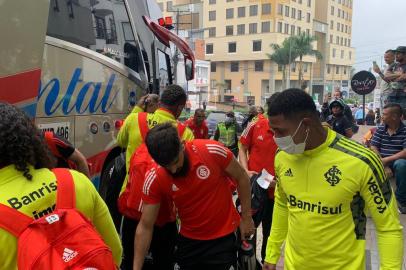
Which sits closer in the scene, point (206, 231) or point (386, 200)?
point (386, 200)

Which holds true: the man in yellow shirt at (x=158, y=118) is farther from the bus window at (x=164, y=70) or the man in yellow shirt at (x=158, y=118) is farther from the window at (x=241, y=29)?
the window at (x=241, y=29)

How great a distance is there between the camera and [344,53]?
93.9 metres

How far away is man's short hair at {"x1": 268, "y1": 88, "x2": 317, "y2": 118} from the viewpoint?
2.21 meters

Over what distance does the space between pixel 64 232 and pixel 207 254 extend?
1503 mm

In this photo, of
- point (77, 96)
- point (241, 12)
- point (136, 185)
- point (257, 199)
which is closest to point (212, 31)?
point (241, 12)

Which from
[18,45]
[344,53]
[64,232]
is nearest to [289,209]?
[64,232]

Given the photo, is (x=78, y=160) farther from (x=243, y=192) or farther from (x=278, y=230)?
(x=278, y=230)

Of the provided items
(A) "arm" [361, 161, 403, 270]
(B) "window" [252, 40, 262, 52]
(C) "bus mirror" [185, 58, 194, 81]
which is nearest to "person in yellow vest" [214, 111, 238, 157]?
(C) "bus mirror" [185, 58, 194, 81]

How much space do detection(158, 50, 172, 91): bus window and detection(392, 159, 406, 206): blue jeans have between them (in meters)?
3.62

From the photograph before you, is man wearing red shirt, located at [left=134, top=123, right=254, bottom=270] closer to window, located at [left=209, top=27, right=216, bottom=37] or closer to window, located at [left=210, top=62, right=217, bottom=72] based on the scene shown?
window, located at [left=209, top=27, right=216, bottom=37]

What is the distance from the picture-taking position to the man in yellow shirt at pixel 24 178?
5.31 feet

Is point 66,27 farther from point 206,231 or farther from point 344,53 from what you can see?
point 344,53

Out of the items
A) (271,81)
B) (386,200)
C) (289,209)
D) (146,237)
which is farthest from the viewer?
(271,81)

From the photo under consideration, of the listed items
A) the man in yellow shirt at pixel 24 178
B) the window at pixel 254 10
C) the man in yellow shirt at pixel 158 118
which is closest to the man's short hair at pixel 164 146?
the man in yellow shirt at pixel 24 178
